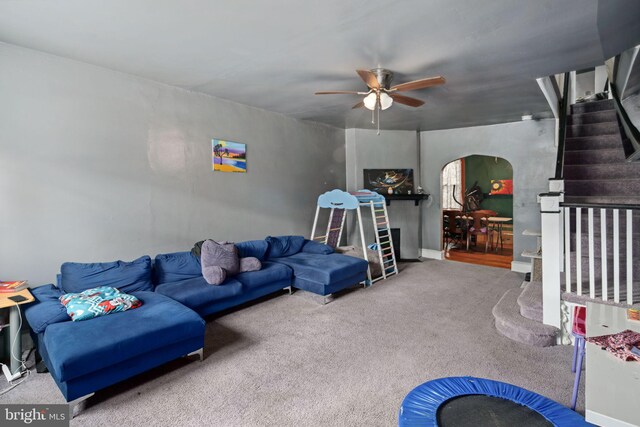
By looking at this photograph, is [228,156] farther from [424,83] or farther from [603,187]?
[603,187]

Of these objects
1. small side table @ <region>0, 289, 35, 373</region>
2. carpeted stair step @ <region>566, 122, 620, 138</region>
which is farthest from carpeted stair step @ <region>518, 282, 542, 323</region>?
small side table @ <region>0, 289, 35, 373</region>

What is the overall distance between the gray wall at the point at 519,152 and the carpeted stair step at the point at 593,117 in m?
0.80

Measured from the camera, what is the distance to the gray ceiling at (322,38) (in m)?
2.32

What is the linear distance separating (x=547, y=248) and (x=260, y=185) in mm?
3884

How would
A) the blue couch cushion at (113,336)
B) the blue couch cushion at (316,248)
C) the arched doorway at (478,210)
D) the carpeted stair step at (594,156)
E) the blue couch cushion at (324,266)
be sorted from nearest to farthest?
the blue couch cushion at (113,336) < the carpeted stair step at (594,156) < the blue couch cushion at (324,266) < the blue couch cushion at (316,248) < the arched doorway at (478,210)

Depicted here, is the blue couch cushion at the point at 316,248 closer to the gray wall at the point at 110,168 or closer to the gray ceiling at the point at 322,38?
the gray wall at the point at 110,168

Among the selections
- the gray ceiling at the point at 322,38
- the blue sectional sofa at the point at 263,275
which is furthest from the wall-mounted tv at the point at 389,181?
the gray ceiling at the point at 322,38

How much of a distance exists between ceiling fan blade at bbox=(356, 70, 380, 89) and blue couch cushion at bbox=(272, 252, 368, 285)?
90.3 inches

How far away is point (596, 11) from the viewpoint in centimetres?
237

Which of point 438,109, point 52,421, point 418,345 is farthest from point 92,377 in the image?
point 438,109

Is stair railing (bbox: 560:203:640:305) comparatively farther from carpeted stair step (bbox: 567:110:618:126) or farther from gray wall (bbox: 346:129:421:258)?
gray wall (bbox: 346:129:421:258)

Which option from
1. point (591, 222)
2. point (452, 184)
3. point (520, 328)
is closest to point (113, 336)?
point (520, 328)

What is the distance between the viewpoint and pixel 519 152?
19.7ft

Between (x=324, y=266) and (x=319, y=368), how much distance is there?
181 centimetres
